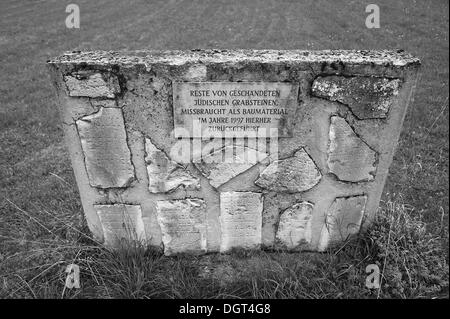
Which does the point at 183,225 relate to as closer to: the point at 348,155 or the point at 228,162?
the point at 228,162

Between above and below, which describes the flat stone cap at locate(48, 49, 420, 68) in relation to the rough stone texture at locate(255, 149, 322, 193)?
above

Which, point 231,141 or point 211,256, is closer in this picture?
point 231,141

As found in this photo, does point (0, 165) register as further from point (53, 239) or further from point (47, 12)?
→ point (47, 12)

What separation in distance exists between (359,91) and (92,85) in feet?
5.59

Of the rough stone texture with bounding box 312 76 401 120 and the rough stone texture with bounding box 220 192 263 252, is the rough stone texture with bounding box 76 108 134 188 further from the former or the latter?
the rough stone texture with bounding box 312 76 401 120

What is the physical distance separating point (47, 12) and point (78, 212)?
36.9 feet

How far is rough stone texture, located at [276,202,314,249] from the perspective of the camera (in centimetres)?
285

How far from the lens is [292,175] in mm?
2686

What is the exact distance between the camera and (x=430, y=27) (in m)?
9.30

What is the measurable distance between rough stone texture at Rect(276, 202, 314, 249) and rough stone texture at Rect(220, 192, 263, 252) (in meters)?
0.19

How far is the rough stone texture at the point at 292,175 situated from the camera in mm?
2625

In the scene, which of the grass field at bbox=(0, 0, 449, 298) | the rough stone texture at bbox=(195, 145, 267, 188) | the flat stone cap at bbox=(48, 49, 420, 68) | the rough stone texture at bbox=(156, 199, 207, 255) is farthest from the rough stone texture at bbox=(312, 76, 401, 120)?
the rough stone texture at bbox=(156, 199, 207, 255)

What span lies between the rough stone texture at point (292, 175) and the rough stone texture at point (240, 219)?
158mm

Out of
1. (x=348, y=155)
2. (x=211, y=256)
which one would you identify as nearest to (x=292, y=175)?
(x=348, y=155)
